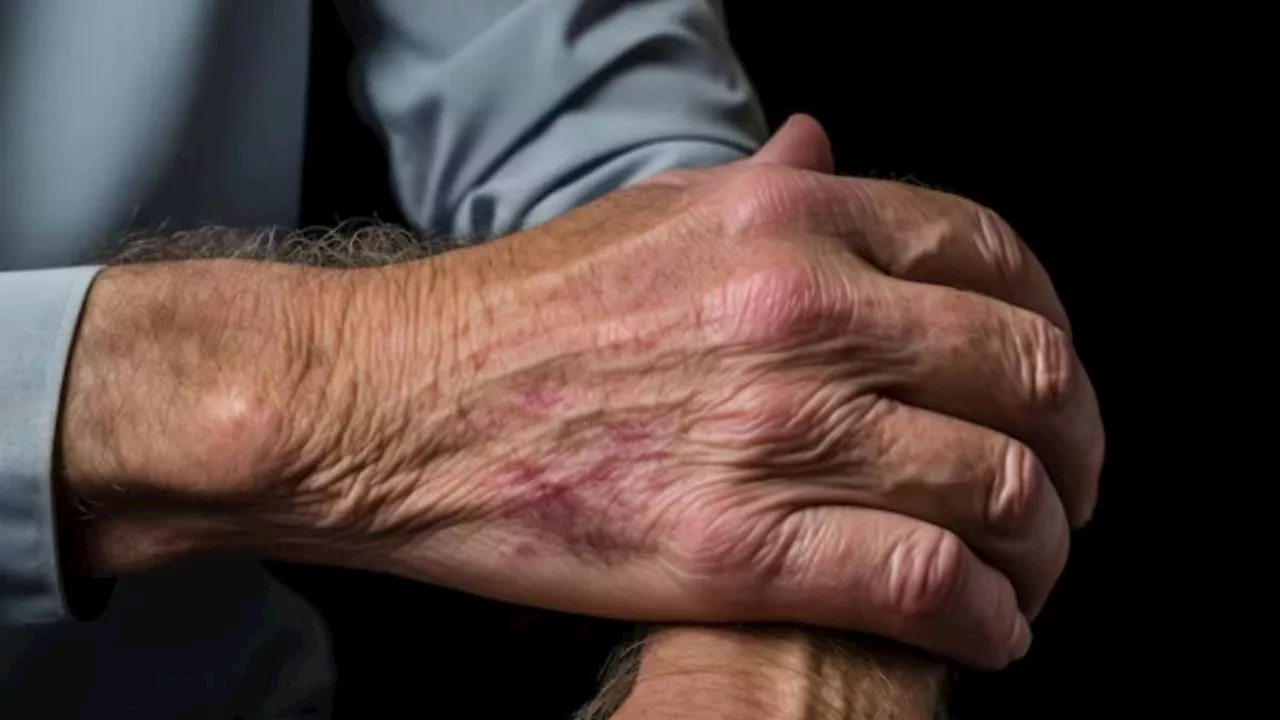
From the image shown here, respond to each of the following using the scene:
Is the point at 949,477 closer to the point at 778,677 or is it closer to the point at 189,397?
the point at 778,677

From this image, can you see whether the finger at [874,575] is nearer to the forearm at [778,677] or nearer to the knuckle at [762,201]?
the forearm at [778,677]

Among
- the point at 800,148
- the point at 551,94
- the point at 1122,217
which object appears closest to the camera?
the point at 800,148

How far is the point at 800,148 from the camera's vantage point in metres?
0.84

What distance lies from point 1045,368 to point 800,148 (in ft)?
0.53

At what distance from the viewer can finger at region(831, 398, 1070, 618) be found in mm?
721

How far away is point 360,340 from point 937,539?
0.24 metres

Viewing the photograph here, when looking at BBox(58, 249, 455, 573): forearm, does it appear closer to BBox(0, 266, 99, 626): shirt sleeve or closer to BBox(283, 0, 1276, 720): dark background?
BBox(0, 266, 99, 626): shirt sleeve

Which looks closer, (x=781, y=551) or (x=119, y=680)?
(x=781, y=551)

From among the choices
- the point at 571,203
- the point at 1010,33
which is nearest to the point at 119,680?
the point at 571,203

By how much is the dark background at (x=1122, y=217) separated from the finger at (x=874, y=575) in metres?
0.51

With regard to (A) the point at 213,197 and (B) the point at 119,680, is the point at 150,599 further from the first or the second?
(A) the point at 213,197

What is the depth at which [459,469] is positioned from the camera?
2.43 feet

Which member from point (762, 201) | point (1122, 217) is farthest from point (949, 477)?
point (1122, 217)


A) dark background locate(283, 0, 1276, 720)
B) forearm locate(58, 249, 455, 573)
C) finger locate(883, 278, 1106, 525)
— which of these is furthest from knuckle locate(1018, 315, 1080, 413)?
dark background locate(283, 0, 1276, 720)
